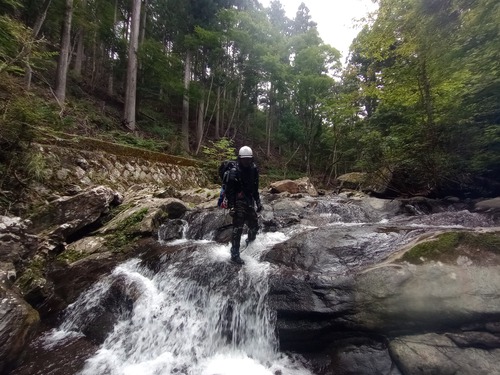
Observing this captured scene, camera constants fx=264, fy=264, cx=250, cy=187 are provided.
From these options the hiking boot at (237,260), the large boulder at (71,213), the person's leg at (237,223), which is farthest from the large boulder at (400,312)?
the large boulder at (71,213)

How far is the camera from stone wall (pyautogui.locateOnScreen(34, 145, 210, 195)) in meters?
8.13

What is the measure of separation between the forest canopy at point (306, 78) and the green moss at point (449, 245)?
4.06 meters

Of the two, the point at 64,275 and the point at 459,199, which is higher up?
the point at 459,199

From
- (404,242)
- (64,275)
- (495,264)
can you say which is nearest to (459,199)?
(404,242)

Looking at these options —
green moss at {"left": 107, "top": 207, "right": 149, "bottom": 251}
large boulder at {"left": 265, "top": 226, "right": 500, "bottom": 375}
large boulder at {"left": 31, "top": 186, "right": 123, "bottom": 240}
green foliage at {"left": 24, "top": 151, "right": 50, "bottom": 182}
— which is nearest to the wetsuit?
large boulder at {"left": 265, "top": 226, "right": 500, "bottom": 375}

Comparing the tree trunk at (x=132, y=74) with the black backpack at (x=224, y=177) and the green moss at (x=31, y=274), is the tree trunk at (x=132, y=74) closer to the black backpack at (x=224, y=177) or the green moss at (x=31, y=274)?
the green moss at (x=31, y=274)

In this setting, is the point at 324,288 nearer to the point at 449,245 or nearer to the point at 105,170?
the point at 449,245

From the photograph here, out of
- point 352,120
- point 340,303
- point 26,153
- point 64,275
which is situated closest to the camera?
point 340,303

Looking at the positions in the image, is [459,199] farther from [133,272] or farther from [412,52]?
[133,272]

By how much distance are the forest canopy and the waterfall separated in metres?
4.72

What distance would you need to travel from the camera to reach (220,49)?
63.9 feet

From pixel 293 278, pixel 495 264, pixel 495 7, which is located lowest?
pixel 293 278

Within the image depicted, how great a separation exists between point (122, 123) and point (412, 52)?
46.3 feet

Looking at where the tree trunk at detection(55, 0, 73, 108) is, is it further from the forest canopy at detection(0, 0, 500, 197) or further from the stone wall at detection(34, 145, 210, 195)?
the stone wall at detection(34, 145, 210, 195)
